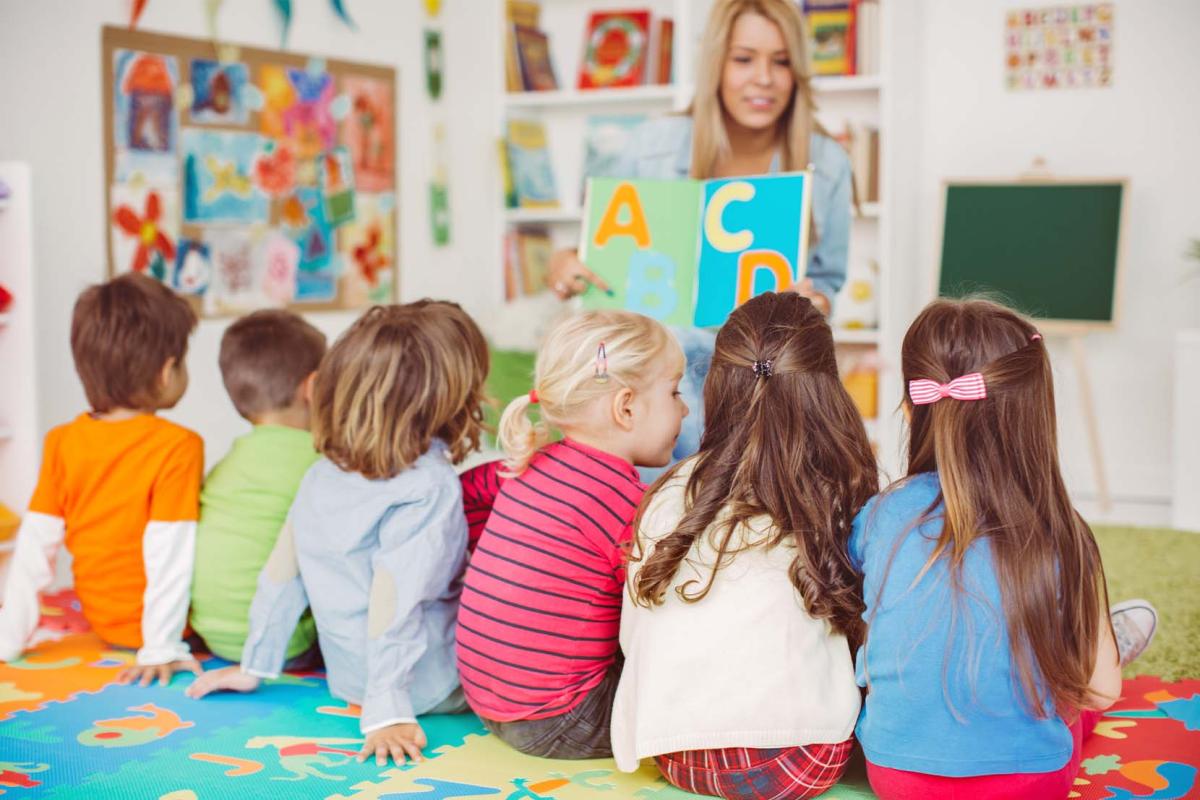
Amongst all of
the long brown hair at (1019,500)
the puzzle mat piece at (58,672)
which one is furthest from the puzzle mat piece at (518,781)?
the puzzle mat piece at (58,672)

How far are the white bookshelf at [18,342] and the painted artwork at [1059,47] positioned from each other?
331 centimetres

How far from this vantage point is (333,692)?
2068 mm

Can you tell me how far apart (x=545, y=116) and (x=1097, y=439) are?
7.87 ft

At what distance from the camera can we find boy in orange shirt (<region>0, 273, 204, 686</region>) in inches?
85.8

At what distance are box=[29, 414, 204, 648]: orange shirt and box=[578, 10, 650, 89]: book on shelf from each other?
9.07ft

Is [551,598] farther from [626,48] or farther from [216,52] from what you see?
[626,48]

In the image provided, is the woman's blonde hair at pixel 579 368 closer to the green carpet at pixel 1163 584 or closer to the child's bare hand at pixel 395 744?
the child's bare hand at pixel 395 744

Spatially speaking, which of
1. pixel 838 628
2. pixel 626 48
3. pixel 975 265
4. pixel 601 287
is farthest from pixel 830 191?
pixel 626 48

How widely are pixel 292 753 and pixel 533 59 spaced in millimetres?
3424

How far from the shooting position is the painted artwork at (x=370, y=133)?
411 cm

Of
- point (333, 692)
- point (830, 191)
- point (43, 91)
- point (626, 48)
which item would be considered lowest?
point (333, 692)

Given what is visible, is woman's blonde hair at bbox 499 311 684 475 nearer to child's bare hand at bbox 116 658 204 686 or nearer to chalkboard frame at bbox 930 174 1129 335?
child's bare hand at bbox 116 658 204 686

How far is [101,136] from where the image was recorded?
324 centimetres

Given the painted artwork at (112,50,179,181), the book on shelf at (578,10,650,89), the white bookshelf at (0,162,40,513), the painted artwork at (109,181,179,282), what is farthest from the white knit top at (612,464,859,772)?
the book on shelf at (578,10,650,89)
